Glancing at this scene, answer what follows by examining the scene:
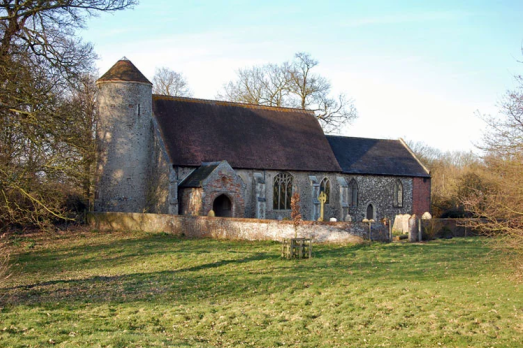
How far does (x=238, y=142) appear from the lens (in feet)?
111

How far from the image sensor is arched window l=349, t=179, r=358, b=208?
37.0 meters

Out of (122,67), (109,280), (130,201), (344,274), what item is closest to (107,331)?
(109,280)

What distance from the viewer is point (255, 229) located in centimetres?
2298

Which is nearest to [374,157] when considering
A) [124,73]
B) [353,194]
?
[353,194]

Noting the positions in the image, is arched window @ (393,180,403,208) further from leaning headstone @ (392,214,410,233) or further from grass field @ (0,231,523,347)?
grass field @ (0,231,523,347)

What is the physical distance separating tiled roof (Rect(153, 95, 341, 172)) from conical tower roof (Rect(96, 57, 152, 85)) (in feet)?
7.96

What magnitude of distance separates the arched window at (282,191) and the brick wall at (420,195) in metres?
10.5

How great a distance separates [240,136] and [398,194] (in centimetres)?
1263

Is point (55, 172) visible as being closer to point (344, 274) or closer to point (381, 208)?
point (344, 274)

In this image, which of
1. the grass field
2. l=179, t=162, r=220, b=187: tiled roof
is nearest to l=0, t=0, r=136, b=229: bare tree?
the grass field

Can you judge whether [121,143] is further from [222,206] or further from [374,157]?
A: [374,157]

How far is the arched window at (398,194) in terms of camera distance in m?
38.6

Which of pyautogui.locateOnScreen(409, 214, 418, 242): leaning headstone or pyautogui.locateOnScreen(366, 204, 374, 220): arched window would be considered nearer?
pyautogui.locateOnScreen(409, 214, 418, 242): leaning headstone

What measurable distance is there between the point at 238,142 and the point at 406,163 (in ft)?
45.2
